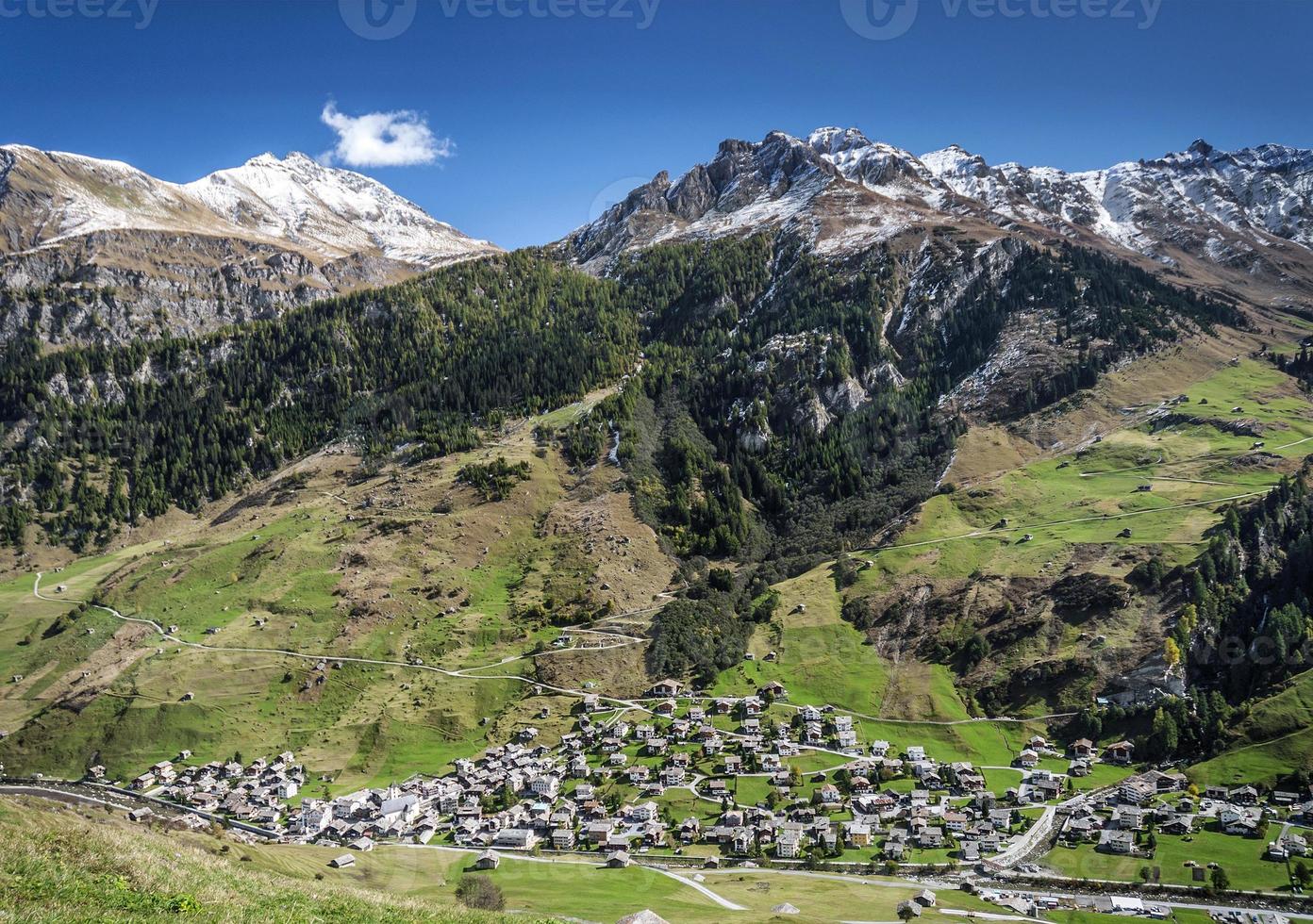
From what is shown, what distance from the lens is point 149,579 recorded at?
147 meters

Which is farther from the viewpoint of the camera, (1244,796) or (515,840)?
(515,840)

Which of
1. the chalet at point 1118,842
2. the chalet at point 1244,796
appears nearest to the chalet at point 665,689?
the chalet at point 1118,842

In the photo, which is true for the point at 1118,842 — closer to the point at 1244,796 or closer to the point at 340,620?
the point at 1244,796

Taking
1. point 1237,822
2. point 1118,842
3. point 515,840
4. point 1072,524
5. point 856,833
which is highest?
point 1072,524

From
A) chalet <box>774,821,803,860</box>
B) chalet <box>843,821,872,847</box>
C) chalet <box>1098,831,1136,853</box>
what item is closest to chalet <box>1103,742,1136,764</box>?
chalet <box>1098,831,1136,853</box>

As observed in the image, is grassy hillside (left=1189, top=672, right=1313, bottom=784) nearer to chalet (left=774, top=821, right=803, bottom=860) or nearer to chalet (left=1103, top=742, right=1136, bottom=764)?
chalet (left=1103, top=742, right=1136, bottom=764)

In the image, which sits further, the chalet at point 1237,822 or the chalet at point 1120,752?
the chalet at point 1120,752

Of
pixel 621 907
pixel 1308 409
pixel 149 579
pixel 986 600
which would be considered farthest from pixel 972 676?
pixel 149 579

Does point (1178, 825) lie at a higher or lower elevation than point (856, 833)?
higher

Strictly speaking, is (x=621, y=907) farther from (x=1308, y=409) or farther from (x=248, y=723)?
(x=1308, y=409)

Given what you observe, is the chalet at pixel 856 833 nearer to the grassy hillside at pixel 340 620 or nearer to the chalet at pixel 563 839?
the chalet at pixel 563 839

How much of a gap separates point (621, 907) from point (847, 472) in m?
130

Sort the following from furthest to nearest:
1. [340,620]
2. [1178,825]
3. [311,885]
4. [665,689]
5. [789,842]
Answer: [340,620], [665,689], [789,842], [1178,825], [311,885]

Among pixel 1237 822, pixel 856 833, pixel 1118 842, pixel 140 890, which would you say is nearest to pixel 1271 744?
pixel 1237 822
